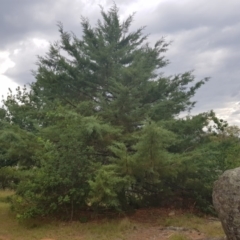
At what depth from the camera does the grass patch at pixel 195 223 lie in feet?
29.7

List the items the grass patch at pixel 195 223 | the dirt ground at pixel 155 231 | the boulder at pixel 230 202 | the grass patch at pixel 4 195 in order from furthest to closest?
the grass patch at pixel 4 195
the grass patch at pixel 195 223
the dirt ground at pixel 155 231
the boulder at pixel 230 202

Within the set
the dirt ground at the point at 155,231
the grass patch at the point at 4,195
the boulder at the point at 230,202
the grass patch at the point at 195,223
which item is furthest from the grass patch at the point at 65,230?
the boulder at the point at 230,202

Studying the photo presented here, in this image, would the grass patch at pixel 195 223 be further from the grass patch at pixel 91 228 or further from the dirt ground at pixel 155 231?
the dirt ground at pixel 155 231

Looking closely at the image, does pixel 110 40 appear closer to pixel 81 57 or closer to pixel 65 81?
pixel 81 57

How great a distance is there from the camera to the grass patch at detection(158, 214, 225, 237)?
29.7ft

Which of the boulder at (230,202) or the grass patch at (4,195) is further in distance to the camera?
the grass patch at (4,195)

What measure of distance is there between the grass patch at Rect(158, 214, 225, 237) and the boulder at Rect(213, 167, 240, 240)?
6.81 feet

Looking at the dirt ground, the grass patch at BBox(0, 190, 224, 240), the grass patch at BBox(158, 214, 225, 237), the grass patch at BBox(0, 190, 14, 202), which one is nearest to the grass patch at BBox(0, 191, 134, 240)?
the grass patch at BBox(0, 190, 224, 240)

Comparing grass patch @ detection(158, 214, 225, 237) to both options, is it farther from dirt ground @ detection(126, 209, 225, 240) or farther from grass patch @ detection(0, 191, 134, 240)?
grass patch @ detection(0, 191, 134, 240)

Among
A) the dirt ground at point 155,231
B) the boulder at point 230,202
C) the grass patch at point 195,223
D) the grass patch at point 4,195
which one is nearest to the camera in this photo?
the boulder at point 230,202

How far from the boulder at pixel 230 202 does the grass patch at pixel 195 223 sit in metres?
2.07

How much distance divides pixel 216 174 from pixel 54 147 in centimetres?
515

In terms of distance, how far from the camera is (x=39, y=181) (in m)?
9.84

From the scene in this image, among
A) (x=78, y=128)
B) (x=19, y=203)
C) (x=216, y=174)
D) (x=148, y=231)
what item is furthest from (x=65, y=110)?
(x=216, y=174)
